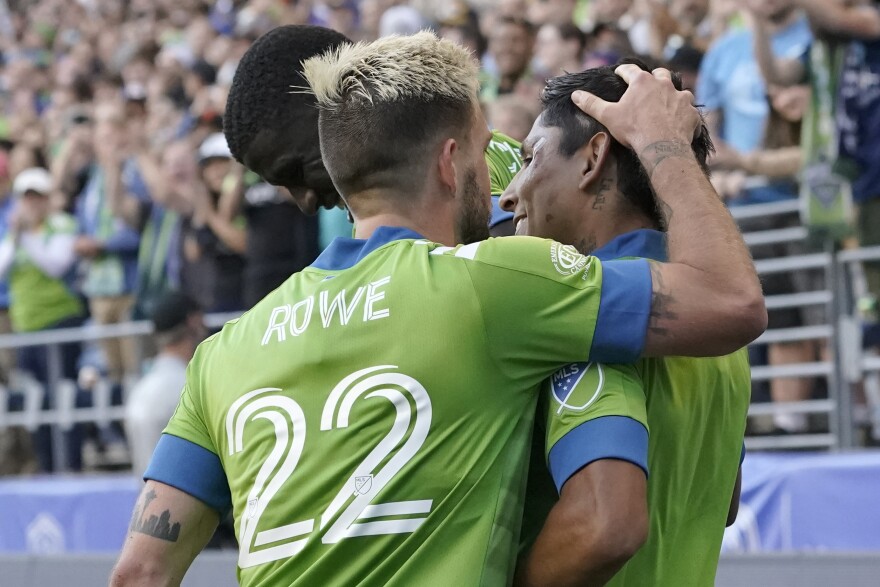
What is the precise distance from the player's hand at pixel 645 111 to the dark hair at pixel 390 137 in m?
0.26

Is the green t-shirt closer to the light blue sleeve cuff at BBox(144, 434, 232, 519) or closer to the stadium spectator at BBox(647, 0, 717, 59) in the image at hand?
the stadium spectator at BBox(647, 0, 717, 59)

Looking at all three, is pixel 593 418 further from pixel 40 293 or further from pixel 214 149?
pixel 40 293

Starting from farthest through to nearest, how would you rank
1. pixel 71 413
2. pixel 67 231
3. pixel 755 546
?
pixel 67 231, pixel 71 413, pixel 755 546

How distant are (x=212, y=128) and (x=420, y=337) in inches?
282

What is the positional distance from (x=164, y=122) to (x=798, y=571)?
6.95 m

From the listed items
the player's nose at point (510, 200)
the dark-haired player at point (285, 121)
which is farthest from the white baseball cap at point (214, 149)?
the player's nose at point (510, 200)

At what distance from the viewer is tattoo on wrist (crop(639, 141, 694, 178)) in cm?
235

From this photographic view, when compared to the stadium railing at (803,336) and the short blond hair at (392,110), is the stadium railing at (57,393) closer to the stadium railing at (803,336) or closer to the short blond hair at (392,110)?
the stadium railing at (803,336)

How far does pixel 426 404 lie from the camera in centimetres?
218

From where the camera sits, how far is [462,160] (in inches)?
94.2

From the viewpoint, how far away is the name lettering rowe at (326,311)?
7.31 feet

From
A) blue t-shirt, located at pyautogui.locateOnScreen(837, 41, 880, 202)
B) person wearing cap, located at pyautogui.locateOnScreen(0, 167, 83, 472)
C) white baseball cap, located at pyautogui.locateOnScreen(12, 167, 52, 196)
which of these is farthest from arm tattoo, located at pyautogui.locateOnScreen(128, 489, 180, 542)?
white baseball cap, located at pyautogui.locateOnScreen(12, 167, 52, 196)

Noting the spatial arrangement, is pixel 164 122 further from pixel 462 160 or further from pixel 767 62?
pixel 462 160

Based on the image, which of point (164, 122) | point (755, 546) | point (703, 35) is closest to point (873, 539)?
point (755, 546)
